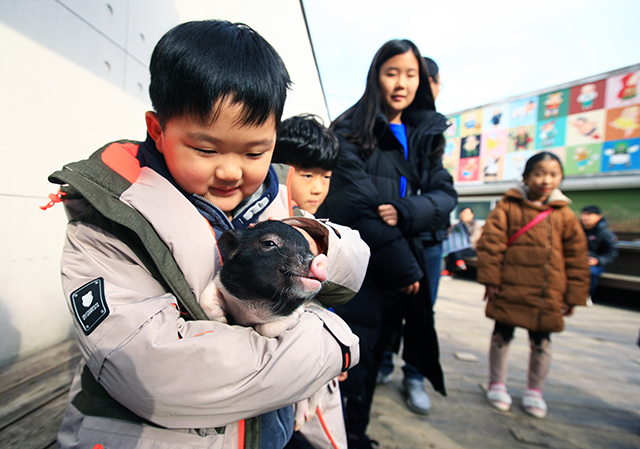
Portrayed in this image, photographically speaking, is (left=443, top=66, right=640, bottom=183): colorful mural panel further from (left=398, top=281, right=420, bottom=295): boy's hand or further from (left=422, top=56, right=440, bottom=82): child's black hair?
(left=398, top=281, right=420, bottom=295): boy's hand

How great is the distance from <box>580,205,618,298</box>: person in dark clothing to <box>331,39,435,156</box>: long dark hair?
607 cm

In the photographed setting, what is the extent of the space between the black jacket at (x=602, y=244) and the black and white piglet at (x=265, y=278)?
7.49 meters

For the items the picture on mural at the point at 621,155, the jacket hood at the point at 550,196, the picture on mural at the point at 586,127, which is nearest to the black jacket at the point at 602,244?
the jacket hood at the point at 550,196

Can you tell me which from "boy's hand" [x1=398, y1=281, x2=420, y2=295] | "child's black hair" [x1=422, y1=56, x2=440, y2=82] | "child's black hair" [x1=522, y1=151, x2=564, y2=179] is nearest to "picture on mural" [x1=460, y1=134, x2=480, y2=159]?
"child's black hair" [x1=522, y1=151, x2=564, y2=179]

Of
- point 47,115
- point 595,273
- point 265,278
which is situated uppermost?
point 47,115

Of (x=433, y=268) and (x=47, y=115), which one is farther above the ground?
(x=47, y=115)

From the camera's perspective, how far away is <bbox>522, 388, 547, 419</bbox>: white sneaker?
218cm

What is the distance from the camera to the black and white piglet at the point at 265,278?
2.37ft

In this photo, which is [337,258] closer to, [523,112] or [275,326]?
[275,326]

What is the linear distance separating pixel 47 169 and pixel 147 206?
1.72 m

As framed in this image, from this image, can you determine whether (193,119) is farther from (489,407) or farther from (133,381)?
(489,407)

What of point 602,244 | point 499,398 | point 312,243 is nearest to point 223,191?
point 312,243

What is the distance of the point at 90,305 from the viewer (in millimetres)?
647

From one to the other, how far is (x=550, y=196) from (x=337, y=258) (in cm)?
232
